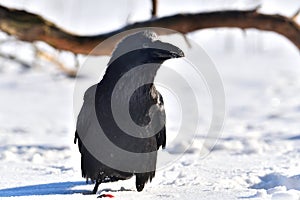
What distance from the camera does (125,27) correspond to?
23.4 feet

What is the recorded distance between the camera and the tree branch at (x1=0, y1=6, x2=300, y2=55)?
7031 millimetres

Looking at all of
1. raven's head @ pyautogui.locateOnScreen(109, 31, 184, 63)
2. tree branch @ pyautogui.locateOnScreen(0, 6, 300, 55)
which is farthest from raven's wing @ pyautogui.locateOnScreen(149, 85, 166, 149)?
tree branch @ pyautogui.locateOnScreen(0, 6, 300, 55)

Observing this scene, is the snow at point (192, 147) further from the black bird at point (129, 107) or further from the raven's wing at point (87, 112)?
the raven's wing at point (87, 112)

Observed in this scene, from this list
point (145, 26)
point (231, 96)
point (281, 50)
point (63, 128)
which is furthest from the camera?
point (281, 50)

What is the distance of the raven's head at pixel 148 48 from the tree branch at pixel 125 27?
255 cm

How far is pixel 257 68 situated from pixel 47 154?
920cm

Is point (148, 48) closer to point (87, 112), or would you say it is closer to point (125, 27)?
point (87, 112)

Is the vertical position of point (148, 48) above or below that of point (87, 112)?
above

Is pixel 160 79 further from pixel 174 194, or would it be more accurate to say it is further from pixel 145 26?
pixel 174 194

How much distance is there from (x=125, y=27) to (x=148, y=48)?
2756mm

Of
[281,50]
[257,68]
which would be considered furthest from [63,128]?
[281,50]

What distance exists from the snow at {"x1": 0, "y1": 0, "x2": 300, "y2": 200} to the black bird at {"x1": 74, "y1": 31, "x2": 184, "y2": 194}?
0.17 meters

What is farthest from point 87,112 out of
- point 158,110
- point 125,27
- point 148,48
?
point 125,27

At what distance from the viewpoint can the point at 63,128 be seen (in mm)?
8617
